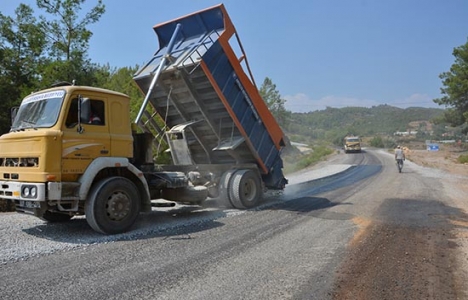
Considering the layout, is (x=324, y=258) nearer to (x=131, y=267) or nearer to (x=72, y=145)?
(x=131, y=267)

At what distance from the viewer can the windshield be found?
621 cm

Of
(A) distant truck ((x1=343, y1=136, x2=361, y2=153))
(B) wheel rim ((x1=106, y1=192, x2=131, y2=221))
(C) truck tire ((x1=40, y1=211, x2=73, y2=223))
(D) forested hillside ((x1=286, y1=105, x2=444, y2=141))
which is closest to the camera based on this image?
(B) wheel rim ((x1=106, y1=192, x2=131, y2=221))

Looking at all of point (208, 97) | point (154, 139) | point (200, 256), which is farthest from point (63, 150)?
point (208, 97)

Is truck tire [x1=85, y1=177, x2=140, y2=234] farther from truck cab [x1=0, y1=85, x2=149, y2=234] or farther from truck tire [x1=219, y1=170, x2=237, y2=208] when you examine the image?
truck tire [x1=219, y1=170, x2=237, y2=208]

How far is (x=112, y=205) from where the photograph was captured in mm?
6434

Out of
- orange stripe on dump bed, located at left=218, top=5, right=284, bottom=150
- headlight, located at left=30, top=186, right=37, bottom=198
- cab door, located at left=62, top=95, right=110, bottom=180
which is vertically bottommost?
headlight, located at left=30, top=186, right=37, bottom=198

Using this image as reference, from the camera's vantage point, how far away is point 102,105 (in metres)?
6.68

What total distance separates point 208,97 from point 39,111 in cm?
368

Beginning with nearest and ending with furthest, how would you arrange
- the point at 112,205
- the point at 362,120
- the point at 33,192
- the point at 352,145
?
the point at 33,192, the point at 112,205, the point at 352,145, the point at 362,120

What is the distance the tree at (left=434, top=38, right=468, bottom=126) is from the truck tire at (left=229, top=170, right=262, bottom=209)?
3875cm

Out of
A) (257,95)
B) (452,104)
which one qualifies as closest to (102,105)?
(257,95)

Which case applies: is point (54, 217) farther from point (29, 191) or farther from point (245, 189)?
point (245, 189)

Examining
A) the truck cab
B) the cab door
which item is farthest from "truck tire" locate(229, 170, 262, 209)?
the cab door

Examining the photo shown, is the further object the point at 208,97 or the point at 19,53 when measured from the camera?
the point at 19,53
